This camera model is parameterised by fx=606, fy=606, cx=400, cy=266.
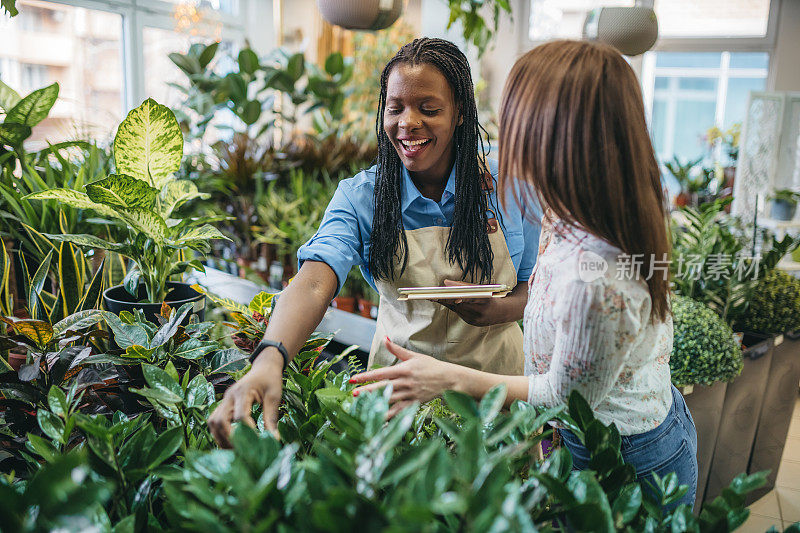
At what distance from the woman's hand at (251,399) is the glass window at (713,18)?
6.80 m

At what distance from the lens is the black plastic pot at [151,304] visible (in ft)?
4.61

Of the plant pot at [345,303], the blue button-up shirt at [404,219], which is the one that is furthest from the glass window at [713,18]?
the blue button-up shirt at [404,219]

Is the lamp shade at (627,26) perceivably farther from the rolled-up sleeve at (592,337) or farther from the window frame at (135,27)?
the window frame at (135,27)

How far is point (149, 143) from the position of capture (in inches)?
57.7

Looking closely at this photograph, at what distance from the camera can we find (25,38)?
14.9 feet

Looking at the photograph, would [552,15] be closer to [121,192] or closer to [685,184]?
[685,184]

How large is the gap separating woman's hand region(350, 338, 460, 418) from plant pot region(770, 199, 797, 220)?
182 inches

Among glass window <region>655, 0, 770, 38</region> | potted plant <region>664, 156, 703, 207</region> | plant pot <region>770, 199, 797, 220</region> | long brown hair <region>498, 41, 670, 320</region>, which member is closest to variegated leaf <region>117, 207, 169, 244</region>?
long brown hair <region>498, 41, 670, 320</region>

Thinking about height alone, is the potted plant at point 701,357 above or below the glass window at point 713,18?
below

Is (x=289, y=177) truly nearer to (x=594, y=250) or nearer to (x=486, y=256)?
(x=486, y=256)

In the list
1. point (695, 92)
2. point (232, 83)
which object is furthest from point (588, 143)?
point (695, 92)

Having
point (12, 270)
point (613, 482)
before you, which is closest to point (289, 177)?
point (12, 270)

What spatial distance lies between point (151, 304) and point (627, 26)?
2001mm

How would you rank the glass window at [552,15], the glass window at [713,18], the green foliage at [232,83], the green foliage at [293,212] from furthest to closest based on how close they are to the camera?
the glass window at [552,15] → the glass window at [713,18] → the green foliage at [232,83] → the green foliage at [293,212]
